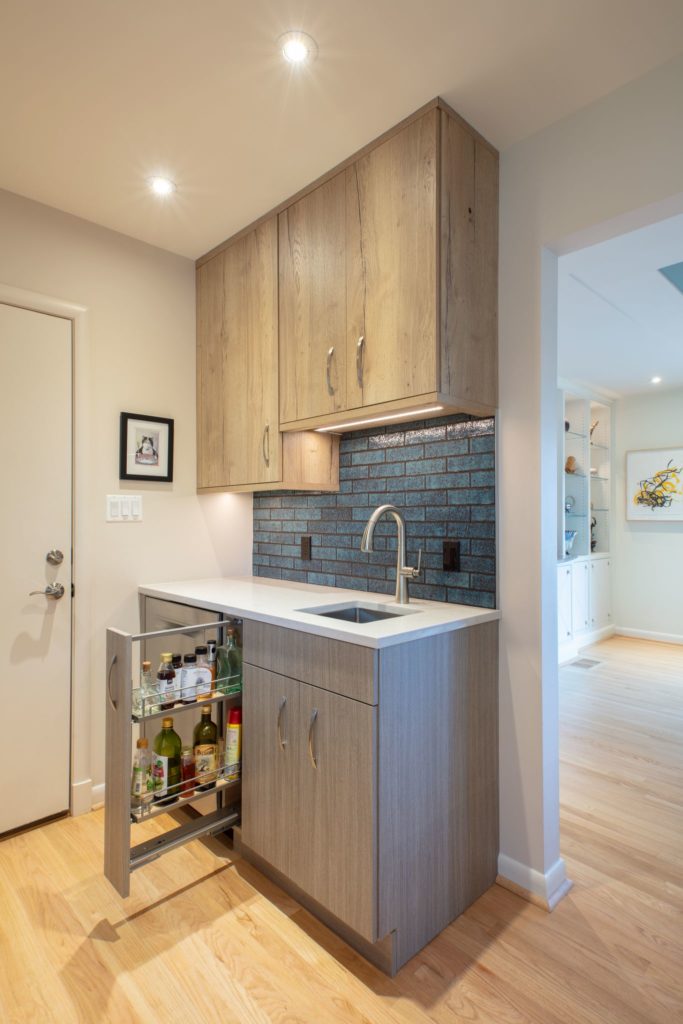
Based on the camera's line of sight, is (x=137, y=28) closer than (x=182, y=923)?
Yes

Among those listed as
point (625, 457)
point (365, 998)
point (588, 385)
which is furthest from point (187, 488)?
point (625, 457)

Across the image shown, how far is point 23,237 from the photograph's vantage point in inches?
85.0

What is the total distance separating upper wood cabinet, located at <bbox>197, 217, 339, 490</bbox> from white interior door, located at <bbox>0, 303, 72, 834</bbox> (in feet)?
2.06

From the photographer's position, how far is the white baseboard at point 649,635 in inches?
212

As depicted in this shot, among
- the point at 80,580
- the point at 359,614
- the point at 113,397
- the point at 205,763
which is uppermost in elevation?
the point at 113,397

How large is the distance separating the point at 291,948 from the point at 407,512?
1449 millimetres

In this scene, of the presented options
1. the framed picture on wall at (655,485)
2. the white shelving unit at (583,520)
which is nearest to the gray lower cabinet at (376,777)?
the white shelving unit at (583,520)

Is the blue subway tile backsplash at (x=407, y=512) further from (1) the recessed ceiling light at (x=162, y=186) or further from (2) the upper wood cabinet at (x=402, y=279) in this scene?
(1) the recessed ceiling light at (x=162, y=186)

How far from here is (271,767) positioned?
5.74ft

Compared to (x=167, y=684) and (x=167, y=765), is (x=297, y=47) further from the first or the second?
(x=167, y=765)

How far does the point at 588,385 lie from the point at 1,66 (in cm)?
500

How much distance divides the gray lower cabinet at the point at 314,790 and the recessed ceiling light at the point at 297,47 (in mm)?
1783

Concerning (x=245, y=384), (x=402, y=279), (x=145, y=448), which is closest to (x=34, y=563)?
(x=145, y=448)

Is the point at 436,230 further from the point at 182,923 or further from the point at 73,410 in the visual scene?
the point at 182,923
